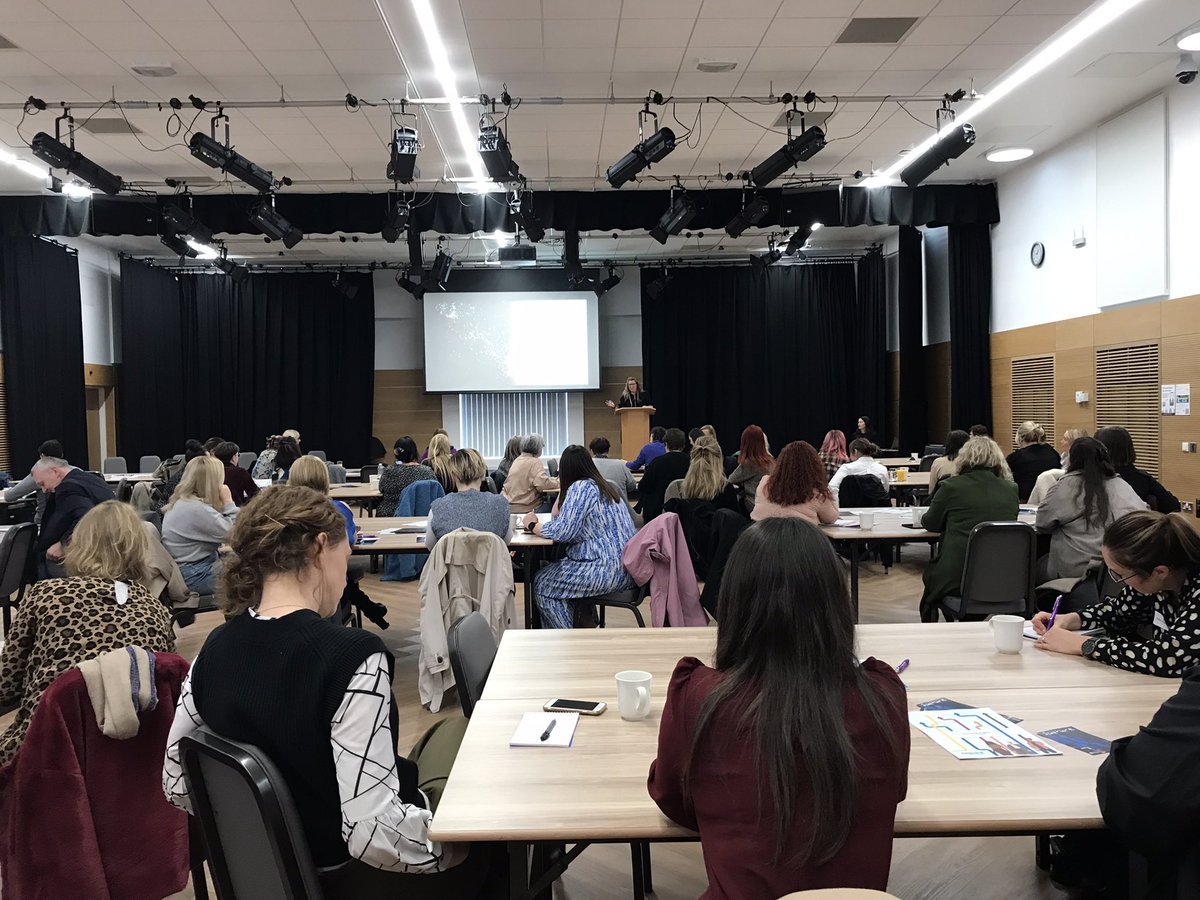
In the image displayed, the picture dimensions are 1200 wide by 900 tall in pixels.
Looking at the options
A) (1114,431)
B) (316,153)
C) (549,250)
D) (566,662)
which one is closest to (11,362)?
→ (316,153)

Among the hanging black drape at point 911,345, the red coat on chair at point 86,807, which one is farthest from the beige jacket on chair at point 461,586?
the hanging black drape at point 911,345

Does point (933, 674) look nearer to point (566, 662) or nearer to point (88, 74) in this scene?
point (566, 662)

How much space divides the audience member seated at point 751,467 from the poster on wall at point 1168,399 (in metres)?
3.76

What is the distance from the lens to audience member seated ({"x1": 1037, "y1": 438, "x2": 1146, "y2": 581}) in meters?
4.55

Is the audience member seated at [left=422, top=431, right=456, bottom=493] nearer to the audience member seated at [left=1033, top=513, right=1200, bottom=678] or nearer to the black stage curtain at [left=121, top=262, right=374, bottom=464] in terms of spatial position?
the audience member seated at [left=1033, top=513, right=1200, bottom=678]

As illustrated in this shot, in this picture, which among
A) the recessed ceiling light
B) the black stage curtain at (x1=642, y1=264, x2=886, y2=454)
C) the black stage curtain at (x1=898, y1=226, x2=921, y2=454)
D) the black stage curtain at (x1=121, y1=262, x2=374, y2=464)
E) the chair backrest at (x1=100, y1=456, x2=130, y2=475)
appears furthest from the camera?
the black stage curtain at (x1=121, y1=262, x2=374, y2=464)

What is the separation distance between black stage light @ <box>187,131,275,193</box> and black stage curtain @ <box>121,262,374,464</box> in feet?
24.3

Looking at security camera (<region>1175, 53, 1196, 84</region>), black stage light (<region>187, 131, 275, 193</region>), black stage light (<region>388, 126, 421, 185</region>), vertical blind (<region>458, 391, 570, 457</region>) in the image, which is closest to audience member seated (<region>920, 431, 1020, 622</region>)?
security camera (<region>1175, 53, 1196, 84</region>)

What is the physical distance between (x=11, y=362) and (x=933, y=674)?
468 inches

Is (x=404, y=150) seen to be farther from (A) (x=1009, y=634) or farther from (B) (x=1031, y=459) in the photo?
(A) (x=1009, y=634)

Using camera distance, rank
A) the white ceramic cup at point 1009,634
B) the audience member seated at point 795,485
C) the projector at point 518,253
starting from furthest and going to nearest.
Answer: the projector at point 518,253
the audience member seated at point 795,485
the white ceramic cup at point 1009,634

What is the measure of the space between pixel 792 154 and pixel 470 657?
19.2 ft

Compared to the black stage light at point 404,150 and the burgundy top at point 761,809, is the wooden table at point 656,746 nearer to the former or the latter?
the burgundy top at point 761,809

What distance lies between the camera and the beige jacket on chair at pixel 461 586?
4277mm
